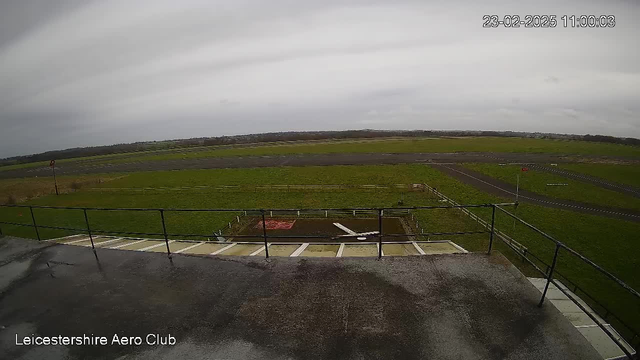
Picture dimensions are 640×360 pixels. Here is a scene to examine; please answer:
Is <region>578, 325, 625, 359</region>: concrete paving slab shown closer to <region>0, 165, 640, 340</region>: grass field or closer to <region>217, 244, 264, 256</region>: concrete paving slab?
<region>0, 165, 640, 340</region>: grass field

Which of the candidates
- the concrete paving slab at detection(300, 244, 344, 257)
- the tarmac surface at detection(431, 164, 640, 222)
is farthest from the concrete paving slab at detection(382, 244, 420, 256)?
the tarmac surface at detection(431, 164, 640, 222)

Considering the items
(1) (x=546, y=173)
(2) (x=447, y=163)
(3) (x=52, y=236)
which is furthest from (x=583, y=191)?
(3) (x=52, y=236)

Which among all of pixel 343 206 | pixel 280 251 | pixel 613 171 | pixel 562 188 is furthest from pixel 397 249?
pixel 613 171

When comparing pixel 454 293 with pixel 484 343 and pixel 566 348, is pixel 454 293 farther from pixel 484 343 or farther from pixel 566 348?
pixel 566 348

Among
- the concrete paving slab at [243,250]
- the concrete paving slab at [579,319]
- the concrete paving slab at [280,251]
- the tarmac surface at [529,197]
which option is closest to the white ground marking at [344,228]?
the concrete paving slab at [280,251]

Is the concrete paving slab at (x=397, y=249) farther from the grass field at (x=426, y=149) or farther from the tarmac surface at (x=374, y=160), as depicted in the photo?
the grass field at (x=426, y=149)

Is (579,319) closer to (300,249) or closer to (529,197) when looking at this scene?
(300,249)
